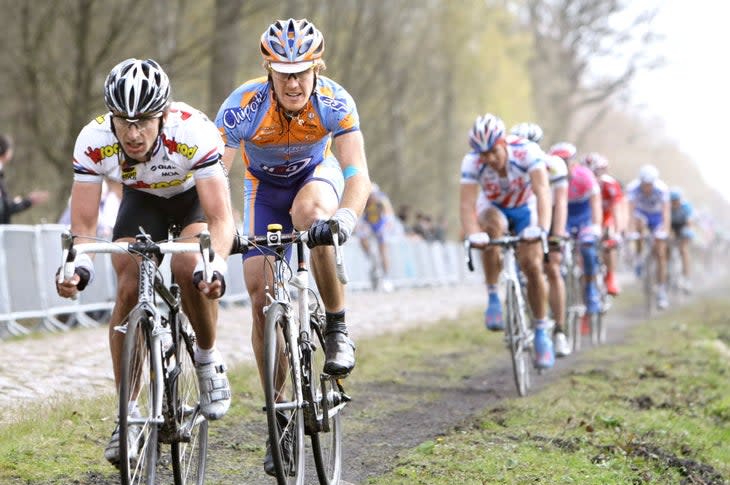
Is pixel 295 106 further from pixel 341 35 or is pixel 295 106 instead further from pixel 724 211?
pixel 724 211

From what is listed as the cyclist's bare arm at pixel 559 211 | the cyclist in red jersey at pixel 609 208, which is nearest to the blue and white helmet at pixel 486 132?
the cyclist's bare arm at pixel 559 211

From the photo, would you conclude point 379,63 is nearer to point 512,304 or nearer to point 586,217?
point 586,217

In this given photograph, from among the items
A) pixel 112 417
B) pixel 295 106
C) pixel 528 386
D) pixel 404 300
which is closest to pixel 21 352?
pixel 112 417

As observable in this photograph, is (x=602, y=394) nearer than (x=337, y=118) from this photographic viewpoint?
No

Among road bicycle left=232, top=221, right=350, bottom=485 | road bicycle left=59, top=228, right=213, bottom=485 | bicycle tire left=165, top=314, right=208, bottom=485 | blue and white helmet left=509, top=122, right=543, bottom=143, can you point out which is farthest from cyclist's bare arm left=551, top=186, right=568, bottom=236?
road bicycle left=59, top=228, right=213, bottom=485

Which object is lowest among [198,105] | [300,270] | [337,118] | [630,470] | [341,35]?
[630,470]

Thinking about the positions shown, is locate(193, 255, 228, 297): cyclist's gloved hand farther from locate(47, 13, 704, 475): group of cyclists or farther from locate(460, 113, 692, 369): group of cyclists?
locate(460, 113, 692, 369): group of cyclists

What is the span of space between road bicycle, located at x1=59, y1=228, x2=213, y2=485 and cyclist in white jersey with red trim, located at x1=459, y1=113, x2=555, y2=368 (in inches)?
180

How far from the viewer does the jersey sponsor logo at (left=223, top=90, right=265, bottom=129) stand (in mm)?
6436

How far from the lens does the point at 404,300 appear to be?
23.0 meters

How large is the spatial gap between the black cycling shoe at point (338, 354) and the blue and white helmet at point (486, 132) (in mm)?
4157

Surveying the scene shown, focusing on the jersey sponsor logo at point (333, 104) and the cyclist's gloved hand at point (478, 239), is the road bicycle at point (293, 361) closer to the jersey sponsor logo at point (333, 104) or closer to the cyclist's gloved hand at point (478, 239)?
the jersey sponsor logo at point (333, 104)

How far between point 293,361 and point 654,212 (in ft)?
50.7

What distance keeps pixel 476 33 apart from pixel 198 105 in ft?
64.8
